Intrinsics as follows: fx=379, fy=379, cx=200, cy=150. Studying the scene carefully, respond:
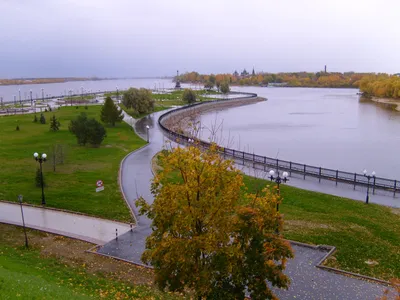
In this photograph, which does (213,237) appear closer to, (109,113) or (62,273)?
(62,273)

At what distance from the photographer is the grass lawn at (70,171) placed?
62.6 ft

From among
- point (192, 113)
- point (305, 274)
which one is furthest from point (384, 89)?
point (305, 274)

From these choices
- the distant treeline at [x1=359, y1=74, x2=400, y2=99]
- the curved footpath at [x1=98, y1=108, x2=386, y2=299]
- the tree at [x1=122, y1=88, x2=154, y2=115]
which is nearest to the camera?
the curved footpath at [x1=98, y1=108, x2=386, y2=299]

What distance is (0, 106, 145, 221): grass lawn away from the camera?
1908cm

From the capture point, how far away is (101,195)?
2033 centimetres

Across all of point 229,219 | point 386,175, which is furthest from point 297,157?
point 229,219

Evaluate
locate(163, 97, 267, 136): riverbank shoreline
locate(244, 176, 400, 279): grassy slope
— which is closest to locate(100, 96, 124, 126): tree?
locate(163, 97, 267, 136): riverbank shoreline

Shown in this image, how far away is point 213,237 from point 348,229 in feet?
33.4

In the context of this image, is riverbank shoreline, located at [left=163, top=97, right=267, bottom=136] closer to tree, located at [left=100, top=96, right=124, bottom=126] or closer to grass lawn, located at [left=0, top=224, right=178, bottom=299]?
tree, located at [left=100, top=96, right=124, bottom=126]

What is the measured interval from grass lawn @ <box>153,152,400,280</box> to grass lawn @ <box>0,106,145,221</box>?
7.99 metres

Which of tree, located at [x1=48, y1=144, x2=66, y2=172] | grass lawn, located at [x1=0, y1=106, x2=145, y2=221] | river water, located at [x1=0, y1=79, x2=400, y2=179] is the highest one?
tree, located at [x1=48, y1=144, x2=66, y2=172]

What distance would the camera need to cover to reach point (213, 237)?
8.08 m

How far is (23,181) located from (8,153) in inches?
384

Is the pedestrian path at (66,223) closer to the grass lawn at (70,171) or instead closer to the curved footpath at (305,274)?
the grass lawn at (70,171)
